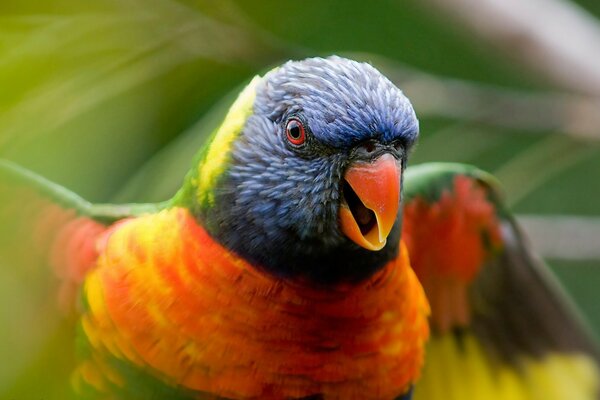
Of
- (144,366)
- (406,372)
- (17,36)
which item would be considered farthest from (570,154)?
→ (17,36)

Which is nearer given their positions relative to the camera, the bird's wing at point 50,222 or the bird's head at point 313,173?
the bird's head at point 313,173

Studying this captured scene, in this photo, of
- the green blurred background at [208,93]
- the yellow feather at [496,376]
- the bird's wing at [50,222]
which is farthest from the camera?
the yellow feather at [496,376]

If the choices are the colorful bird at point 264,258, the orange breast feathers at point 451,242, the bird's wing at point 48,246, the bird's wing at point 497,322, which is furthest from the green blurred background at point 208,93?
the orange breast feathers at point 451,242

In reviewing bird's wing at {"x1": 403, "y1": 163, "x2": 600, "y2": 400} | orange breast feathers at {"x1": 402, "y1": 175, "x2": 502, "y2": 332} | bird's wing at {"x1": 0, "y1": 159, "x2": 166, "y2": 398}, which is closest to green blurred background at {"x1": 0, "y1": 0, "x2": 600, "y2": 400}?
bird's wing at {"x1": 0, "y1": 159, "x2": 166, "y2": 398}

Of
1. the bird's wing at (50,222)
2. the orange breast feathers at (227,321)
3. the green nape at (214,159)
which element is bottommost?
the orange breast feathers at (227,321)

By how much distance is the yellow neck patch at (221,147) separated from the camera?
1.74 m

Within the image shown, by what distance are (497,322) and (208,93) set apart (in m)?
2.27

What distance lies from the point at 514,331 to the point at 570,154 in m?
0.94

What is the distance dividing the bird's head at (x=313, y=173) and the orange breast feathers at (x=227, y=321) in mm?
53

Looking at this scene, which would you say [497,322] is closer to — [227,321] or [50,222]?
[227,321]

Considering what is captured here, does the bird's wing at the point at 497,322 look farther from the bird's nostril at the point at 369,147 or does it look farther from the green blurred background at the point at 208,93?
the bird's nostril at the point at 369,147

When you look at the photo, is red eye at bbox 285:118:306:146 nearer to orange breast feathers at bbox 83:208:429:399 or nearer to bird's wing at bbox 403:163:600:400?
orange breast feathers at bbox 83:208:429:399

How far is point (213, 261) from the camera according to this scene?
1.72m

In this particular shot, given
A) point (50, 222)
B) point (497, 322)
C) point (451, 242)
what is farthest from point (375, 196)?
point (497, 322)
